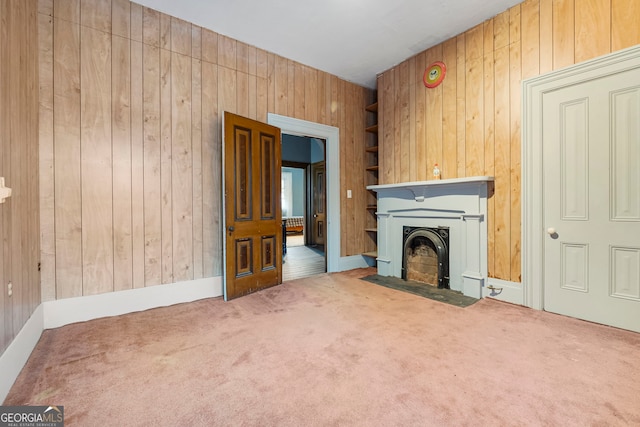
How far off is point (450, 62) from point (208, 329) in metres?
3.91

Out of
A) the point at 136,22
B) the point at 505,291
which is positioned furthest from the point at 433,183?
the point at 136,22

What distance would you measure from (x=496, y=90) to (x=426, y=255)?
2.05 metres

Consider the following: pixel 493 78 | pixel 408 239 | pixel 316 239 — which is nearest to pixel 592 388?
pixel 408 239

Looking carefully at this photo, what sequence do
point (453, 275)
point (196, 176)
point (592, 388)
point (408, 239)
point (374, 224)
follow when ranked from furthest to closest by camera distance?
point (374, 224)
point (408, 239)
point (453, 275)
point (196, 176)
point (592, 388)

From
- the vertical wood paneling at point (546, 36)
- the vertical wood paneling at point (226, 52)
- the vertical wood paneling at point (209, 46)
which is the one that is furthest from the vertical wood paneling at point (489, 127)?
the vertical wood paneling at point (209, 46)

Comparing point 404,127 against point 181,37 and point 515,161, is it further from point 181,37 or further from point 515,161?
point 181,37

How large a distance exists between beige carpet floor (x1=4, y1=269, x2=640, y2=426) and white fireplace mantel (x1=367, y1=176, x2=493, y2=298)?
0.57 metres


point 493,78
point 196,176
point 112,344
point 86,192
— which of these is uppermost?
point 493,78

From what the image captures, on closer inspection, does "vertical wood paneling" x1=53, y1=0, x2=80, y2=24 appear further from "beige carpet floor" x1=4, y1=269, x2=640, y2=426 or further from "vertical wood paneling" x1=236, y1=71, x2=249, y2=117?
"beige carpet floor" x1=4, y1=269, x2=640, y2=426

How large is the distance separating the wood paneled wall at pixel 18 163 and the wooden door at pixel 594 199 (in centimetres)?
411

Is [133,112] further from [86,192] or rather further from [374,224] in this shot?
[374,224]

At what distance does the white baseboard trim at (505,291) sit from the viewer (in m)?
2.89

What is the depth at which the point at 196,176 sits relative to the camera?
10.5 feet

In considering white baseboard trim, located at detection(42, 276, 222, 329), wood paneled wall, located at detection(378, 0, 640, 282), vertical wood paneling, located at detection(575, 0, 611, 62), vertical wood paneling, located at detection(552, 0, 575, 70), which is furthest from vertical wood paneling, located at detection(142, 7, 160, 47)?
vertical wood paneling, located at detection(575, 0, 611, 62)
